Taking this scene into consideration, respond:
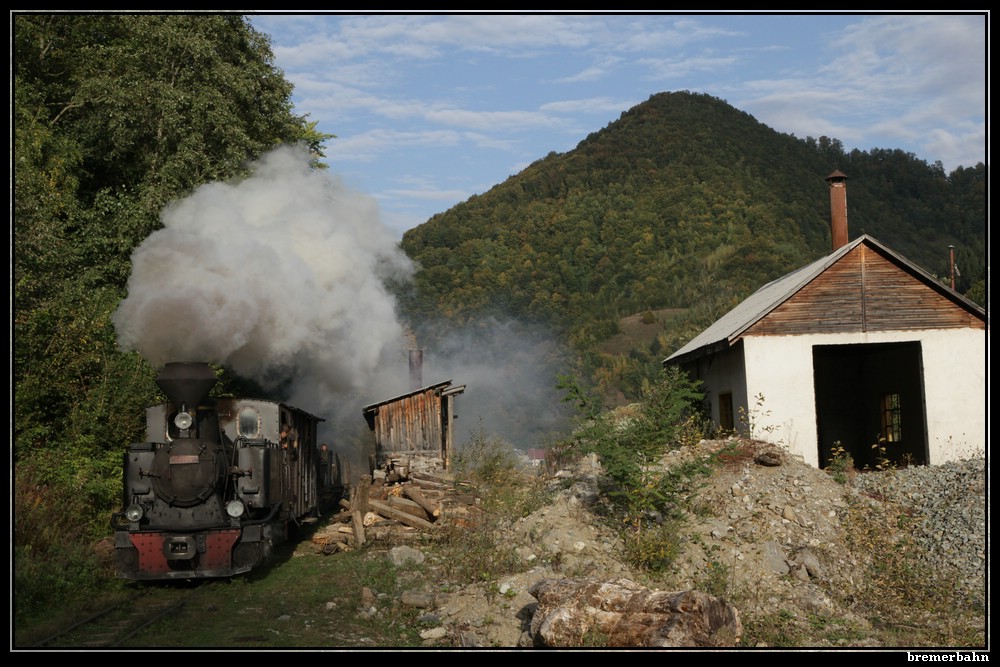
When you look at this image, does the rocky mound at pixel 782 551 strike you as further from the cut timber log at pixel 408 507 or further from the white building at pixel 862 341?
the cut timber log at pixel 408 507

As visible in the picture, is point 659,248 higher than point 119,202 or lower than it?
higher

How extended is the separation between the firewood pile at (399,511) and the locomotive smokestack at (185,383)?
4.68 m

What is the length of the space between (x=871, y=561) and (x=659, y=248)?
5082 cm

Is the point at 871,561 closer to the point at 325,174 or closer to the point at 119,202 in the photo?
the point at 119,202

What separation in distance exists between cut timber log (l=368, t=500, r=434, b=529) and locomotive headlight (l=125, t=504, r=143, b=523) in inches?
261

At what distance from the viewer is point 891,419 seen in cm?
2097

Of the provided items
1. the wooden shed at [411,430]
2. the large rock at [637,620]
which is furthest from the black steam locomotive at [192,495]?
the wooden shed at [411,430]

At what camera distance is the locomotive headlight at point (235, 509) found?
13.1 metres

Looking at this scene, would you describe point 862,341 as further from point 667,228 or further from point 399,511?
point 667,228

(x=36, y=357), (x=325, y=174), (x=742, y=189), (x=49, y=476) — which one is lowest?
(x=49, y=476)

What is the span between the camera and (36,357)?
16.1 metres

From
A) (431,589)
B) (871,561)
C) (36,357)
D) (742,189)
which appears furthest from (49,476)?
(742,189)
